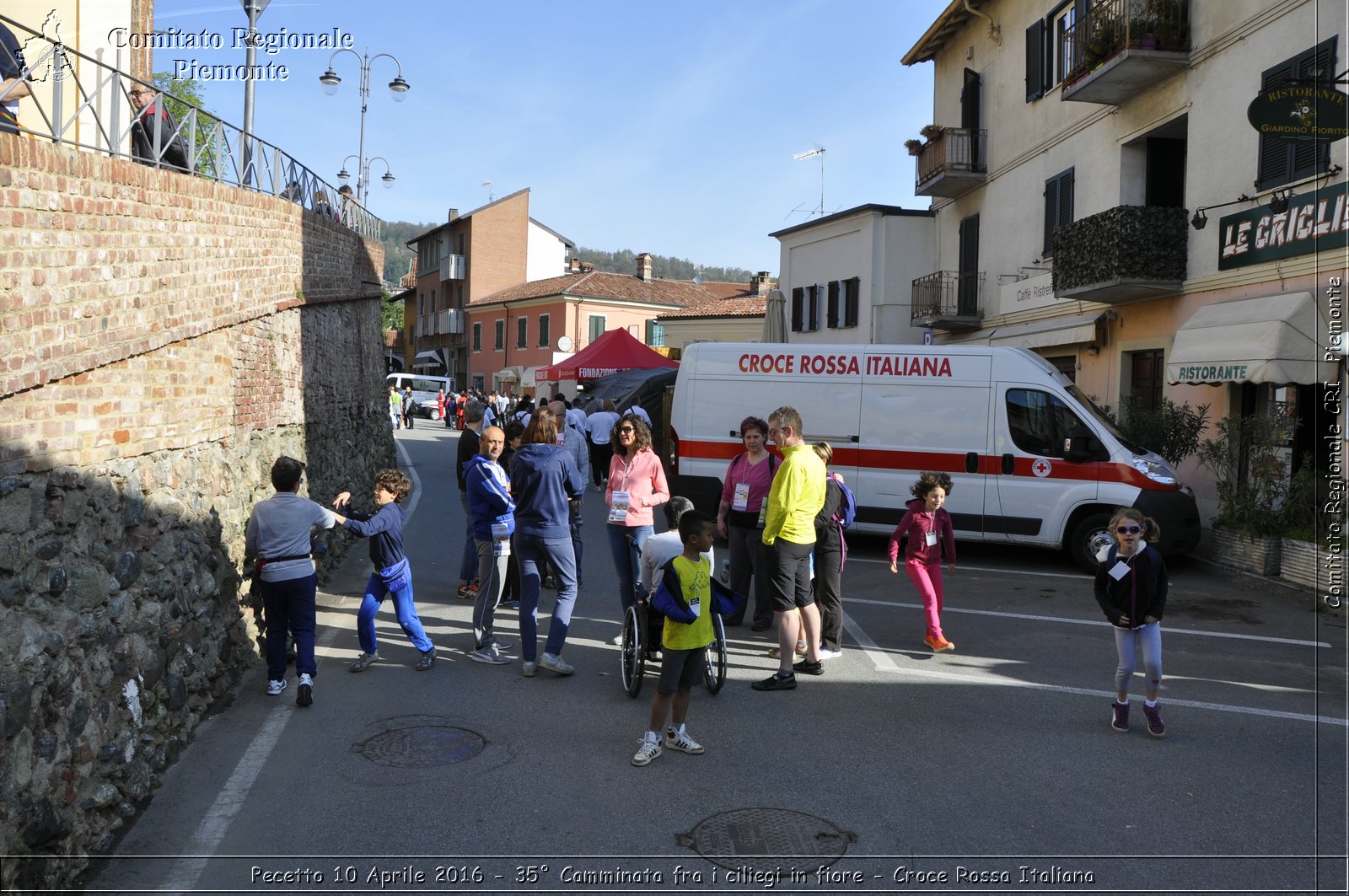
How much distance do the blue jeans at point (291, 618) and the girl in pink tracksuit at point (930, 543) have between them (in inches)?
170

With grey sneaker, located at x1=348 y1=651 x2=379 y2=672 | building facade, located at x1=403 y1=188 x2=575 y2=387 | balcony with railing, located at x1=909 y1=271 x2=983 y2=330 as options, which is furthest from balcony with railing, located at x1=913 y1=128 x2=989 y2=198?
building facade, located at x1=403 y1=188 x2=575 y2=387

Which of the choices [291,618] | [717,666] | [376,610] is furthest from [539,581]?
[291,618]

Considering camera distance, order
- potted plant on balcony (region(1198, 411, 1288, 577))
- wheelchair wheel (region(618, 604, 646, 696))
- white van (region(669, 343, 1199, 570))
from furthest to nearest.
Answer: white van (region(669, 343, 1199, 570)) < potted plant on balcony (region(1198, 411, 1288, 577)) < wheelchair wheel (region(618, 604, 646, 696))

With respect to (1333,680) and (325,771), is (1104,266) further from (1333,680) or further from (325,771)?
(325,771)

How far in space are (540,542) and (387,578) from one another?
1119 millimetres

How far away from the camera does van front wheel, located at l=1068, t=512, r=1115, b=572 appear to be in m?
12.0

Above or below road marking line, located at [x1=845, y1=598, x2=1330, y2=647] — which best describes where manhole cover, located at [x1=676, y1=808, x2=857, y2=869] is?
below

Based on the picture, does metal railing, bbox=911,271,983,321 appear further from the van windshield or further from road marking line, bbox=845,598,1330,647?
road marking line, bbox=845,598,1330,647

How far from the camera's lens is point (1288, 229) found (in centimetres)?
1354

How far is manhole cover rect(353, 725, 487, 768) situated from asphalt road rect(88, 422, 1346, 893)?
0.02m

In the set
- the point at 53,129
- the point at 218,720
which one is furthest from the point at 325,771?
the point at 53,129

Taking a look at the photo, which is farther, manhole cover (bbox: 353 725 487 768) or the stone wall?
manhole cover (bbox: 353 725 487 768)

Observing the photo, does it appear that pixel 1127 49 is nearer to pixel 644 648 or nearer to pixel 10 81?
pixel 644 648

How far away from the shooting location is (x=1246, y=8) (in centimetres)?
1459
